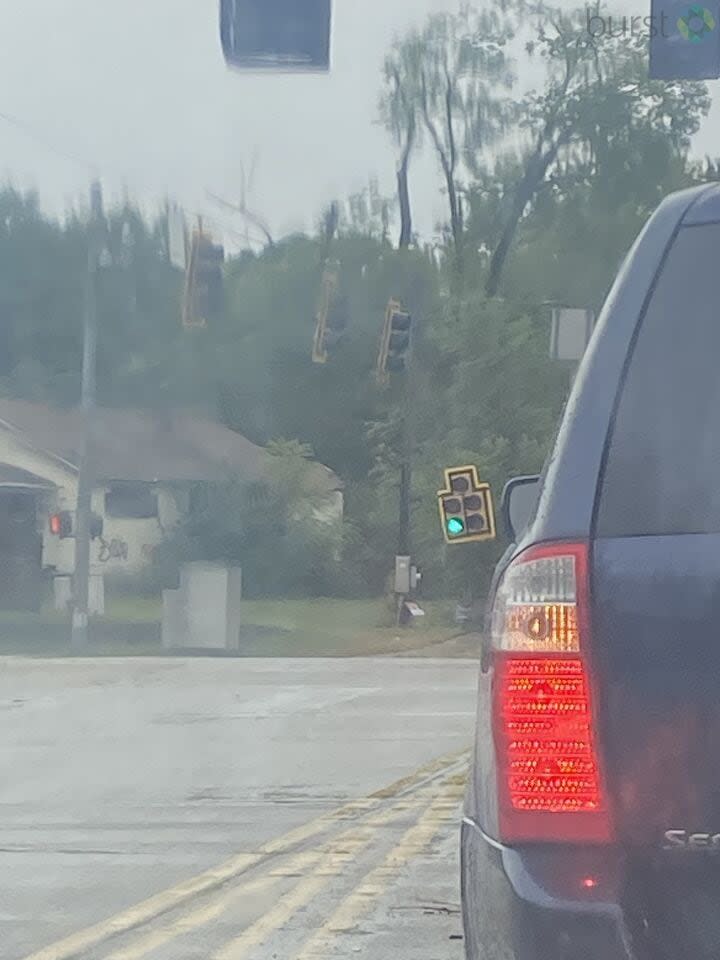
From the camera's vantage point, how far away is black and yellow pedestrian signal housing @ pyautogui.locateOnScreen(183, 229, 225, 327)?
16.9m

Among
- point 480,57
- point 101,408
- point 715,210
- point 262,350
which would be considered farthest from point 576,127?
point 715,210

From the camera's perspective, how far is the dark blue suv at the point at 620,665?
278cm

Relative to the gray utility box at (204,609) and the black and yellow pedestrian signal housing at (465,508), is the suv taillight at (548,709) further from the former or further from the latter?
the gray utility box at (204,609)

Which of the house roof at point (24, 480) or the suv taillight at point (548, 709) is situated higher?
the suv taillight at point (548, 709)

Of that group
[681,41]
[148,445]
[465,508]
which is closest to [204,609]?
[148,445]

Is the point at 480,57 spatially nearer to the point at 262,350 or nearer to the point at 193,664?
the point at 262,350

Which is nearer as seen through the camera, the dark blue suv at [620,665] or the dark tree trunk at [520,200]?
the dark blue suv at [620,665]

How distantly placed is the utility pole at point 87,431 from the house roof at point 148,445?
0.17m

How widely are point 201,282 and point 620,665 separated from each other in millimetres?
14400

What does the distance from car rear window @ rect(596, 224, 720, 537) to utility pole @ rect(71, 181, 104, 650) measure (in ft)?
62.0

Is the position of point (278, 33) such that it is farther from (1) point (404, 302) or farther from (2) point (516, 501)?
(1) point (404, 302)

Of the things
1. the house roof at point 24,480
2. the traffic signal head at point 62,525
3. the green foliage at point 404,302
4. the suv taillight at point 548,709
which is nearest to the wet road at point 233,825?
the suv taillight at point 548,709

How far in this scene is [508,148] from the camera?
25.3 metres

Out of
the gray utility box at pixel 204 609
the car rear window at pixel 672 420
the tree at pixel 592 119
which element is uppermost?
the tree at pixel 592 119
